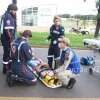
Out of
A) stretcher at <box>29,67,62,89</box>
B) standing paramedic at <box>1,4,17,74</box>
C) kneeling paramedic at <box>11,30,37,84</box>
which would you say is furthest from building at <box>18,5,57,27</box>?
kneeling paramedic at <box>11,30,37,84</box>

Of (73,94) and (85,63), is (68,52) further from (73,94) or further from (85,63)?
(85,63)

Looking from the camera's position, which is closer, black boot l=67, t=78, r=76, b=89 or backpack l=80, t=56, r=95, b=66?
black boot l=67, t=78, r=76, b=89

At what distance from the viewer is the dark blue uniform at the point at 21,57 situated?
975cm

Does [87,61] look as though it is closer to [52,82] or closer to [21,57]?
[52,82]

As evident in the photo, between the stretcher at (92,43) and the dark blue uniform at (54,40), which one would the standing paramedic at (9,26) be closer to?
the dark blue uniform at (54,40)

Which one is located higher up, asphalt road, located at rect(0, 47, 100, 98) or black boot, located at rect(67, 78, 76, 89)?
black boot, located at rect(67, 78, 76, 89)

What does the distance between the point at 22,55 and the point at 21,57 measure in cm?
7

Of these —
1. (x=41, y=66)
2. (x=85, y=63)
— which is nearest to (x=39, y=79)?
(x=41, y=66)

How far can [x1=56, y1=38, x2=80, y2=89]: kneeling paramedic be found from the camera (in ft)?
31.6

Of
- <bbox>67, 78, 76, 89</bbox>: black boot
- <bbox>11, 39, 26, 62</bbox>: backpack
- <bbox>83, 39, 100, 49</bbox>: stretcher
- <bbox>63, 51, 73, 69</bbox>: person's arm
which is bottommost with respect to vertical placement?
<bbox>67, 78, 76, 89</bbox>: black boot

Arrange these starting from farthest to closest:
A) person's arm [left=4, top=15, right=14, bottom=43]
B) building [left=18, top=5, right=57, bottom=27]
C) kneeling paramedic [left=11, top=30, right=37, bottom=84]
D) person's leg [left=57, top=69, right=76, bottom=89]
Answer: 1. building [left=18, top=5, right=57, bottom=27]
2. person's arm [left=4, top=15, right=14, bottom=43]
3. kneeling paramedic [left=11, top=30, right=37, bottom=84]
4. person's leg [left=57, top=69, right=76, bottom=89]

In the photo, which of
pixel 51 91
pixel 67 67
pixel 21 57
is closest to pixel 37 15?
pixel 21 57

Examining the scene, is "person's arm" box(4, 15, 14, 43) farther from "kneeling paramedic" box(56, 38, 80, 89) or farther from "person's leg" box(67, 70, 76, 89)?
"person's leg" box(67, 70, 76, 89)

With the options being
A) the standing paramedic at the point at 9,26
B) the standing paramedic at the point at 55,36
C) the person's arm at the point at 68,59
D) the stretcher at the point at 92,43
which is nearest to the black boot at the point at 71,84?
the person's arm at the point at 68,59
